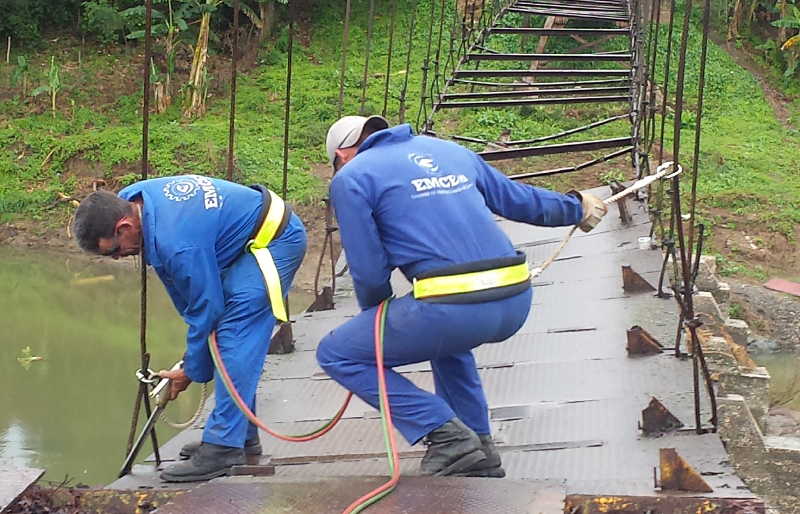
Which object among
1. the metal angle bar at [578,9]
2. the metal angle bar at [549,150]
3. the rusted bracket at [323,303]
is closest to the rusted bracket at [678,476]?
the rusted bracket at [323,303]

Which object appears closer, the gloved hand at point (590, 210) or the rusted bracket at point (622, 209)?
the gloved hand at point (590, 210)

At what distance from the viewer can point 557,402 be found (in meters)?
4.43

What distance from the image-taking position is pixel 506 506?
296 centimetres

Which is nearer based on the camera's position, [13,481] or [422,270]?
[13,481]

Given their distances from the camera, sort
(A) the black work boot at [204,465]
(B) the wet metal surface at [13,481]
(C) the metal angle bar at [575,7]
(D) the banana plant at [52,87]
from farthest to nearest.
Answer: (D) the banana plant at [52,87], (C) the metal angle bar at [575,7], (A) the black work boot at [204,465], (B) the wet metal surface at [13,481]

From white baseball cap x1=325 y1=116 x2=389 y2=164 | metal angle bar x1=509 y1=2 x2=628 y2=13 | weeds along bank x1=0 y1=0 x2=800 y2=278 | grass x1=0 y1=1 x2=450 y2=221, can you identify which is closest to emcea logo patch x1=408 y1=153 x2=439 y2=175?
white baseball cap x1=325 y1=116 x2=389 y2=164

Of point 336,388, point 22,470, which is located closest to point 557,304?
point 336,388

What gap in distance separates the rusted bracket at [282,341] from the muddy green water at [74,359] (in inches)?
95.4

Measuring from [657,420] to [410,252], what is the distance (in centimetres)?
116

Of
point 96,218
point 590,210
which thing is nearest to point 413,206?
point 590,210

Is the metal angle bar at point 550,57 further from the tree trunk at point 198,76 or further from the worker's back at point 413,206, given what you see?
the tree trunk at point 198,76

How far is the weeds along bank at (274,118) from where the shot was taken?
13758 millimetres

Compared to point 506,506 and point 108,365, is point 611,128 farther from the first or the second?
point 506,506

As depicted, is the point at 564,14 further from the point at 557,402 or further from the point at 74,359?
the point at 557,402
